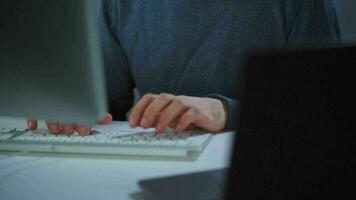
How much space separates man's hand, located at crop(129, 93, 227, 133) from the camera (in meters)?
0.87

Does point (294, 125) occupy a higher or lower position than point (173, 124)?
higher

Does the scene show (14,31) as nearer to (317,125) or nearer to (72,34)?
(72,34)

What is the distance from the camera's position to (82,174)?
681mm

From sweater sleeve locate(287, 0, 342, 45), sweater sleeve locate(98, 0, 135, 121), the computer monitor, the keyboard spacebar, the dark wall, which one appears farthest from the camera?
the dark wall

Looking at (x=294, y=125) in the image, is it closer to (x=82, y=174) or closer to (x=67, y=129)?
(x=82, y=174)

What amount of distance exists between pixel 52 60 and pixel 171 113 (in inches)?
13.1

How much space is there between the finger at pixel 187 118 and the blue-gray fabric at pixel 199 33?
1.15 feet

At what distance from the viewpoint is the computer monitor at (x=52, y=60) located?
539mm

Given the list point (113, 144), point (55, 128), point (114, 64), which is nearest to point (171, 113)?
point (113, 144)

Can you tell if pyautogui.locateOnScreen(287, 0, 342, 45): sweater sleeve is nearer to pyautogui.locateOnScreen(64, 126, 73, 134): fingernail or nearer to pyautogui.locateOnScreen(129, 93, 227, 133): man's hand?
pyautogui.locateOnScreen(129, 93, 227, 133): man's hand

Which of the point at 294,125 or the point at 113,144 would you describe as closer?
the point at 294,125

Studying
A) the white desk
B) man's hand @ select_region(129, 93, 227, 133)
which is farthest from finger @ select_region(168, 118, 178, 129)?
the white desk

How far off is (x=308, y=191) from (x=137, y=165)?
40 cm

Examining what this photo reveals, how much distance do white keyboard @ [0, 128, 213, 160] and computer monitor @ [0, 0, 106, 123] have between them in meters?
0.16
